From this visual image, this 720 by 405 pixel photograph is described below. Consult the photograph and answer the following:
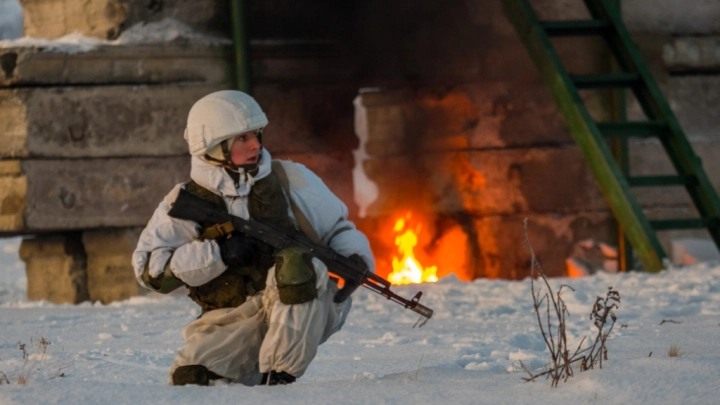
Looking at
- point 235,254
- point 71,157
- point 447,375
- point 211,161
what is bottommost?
point 447,375

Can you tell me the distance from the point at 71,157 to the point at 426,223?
8.90 ft

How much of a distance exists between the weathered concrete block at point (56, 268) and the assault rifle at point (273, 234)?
3.97m

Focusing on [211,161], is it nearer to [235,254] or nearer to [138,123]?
[235,254]

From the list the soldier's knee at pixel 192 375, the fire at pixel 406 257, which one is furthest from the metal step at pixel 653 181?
the soldier's knee at pixel 192 375

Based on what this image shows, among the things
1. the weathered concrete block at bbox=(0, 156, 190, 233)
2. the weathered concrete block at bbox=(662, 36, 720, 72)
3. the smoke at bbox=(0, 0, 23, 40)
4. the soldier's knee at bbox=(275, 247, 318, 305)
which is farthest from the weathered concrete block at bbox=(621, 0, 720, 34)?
the smoke at bbox=(0, 0, 23, 40)

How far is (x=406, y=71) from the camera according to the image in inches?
319

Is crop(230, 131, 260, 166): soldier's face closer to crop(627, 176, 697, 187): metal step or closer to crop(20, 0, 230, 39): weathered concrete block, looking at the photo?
crop(20, 0, 230, 39): weathered concrete block

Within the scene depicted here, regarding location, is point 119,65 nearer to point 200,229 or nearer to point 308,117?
point 308,117

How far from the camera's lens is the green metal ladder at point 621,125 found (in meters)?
7.06

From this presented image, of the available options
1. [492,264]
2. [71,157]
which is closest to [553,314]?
[492,264]

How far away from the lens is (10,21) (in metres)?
19.0

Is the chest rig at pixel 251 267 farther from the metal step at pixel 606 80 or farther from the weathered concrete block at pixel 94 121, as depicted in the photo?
the metal step at pixel 606 80

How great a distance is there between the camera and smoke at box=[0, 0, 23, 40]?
18036mm

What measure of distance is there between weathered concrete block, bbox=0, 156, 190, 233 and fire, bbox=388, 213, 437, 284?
6.00 ft
